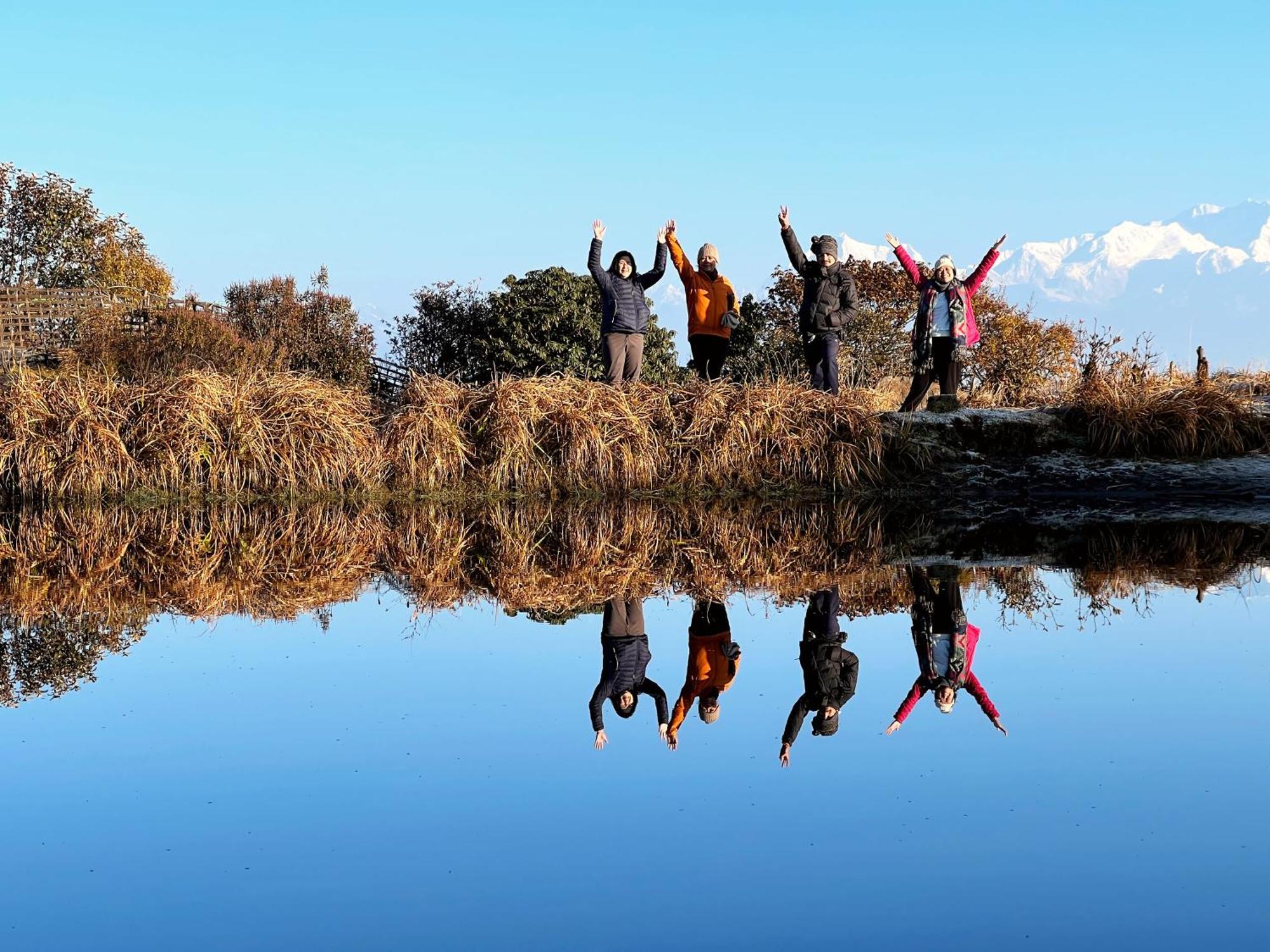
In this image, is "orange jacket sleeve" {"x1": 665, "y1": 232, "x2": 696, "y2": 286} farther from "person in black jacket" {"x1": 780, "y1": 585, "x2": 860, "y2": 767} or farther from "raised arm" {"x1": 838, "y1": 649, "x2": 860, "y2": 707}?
"raised arm" {"x1": 838, "y1": 649, "x2": 860, "y2": 707}

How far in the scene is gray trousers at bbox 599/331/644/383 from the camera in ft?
56.2

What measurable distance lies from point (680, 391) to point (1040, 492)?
4.12m

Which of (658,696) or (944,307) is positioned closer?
(658,696)

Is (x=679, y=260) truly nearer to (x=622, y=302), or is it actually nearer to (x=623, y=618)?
(x=622, y=302)

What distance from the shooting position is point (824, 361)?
55.8ft

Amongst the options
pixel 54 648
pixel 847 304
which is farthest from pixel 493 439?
pixel 54 648

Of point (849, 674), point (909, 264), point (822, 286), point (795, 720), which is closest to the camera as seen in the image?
point (795, 720)

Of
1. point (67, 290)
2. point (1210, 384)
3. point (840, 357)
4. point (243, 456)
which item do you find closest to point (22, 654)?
point (243, 456)

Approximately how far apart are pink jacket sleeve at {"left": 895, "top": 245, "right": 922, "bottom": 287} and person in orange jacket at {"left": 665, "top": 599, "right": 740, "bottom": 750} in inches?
261

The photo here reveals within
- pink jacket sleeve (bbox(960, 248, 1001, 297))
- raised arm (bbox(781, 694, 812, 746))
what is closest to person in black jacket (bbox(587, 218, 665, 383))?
pink jacket sleeve (bbox(960, 248, 1001, 297))

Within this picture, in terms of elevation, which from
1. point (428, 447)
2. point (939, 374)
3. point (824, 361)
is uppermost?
point (824, 361)

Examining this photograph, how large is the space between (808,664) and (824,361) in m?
9.59

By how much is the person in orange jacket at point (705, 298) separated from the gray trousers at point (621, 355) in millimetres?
719

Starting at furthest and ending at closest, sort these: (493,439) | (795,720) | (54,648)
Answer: (493,439) < (54,648) < (795,720)
